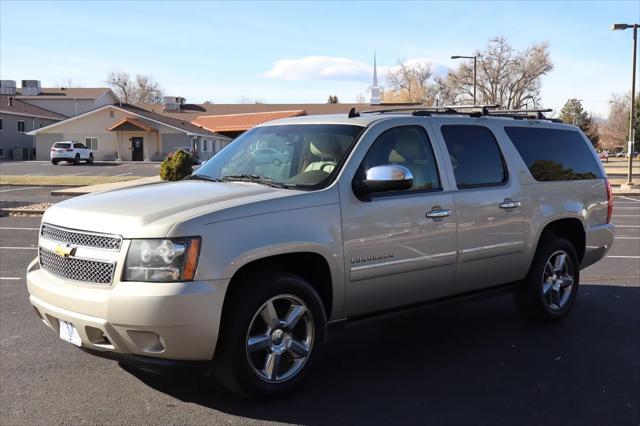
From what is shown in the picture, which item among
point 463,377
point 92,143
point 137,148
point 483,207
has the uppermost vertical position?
point 92,143

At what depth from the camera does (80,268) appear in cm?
397

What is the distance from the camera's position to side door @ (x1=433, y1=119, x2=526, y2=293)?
527cm

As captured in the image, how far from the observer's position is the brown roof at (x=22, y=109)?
6319 centimetres

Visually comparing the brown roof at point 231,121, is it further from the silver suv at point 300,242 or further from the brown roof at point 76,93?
the silver suv at point 300,242

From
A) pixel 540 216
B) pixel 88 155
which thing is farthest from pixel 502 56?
pixel 540 216

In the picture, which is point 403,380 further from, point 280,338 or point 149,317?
point 149,317

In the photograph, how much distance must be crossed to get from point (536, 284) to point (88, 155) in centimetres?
5094

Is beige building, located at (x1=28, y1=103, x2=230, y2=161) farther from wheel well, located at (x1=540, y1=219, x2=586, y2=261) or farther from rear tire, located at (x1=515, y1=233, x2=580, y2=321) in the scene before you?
rear tire, located at (x1=515, y1=233, x2=580, y2=321)

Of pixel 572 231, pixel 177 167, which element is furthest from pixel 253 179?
pixel 177 167

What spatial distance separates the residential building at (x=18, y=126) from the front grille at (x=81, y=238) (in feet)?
206

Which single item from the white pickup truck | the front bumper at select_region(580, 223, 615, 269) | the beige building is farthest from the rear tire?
the beige building

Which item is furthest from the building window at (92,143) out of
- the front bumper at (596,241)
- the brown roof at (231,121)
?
the front bumper at (596,241)

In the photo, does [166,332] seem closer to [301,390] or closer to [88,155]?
[301,390]

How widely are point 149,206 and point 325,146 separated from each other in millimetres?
1523
